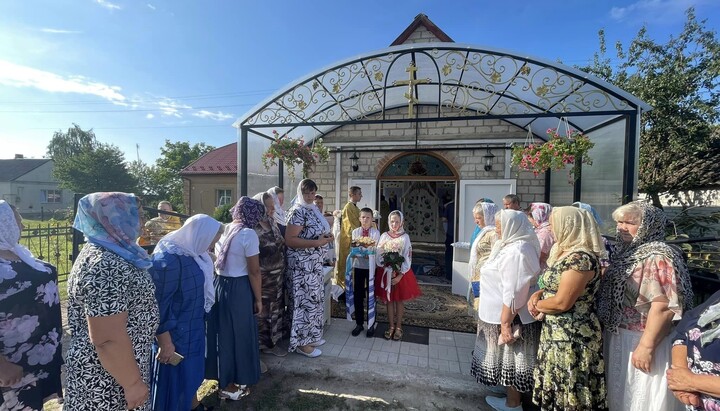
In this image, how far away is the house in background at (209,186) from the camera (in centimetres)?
1573

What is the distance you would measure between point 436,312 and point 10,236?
4.63m

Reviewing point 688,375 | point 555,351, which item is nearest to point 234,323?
point 555,351

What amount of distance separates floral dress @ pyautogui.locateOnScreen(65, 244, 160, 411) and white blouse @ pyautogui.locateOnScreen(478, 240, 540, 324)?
7.76ft

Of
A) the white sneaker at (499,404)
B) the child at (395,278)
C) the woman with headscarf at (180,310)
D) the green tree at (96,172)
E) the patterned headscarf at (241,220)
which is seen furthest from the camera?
the green tree at (96,172)

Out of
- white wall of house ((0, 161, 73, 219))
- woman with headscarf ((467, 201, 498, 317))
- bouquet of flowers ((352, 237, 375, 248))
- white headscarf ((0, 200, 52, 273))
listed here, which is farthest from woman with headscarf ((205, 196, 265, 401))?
white wall of house ((0, 161, 73, 219))

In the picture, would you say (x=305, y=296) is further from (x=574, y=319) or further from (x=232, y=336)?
(x=574, y=319)

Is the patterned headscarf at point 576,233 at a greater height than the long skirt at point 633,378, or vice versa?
the patterned headscarf at point 576,233

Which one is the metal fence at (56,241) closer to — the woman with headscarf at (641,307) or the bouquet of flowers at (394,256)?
the bouquet of flowers at (394,256)

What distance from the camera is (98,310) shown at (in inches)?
54.4

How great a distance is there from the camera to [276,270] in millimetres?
3127

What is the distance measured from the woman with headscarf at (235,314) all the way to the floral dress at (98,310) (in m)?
0.97

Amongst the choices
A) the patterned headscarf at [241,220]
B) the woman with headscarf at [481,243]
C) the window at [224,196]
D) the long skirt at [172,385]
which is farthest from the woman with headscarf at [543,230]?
the window at [224,196]

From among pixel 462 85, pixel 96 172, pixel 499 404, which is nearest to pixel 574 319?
pixel 499 404

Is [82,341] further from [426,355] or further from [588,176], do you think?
[588,176]
